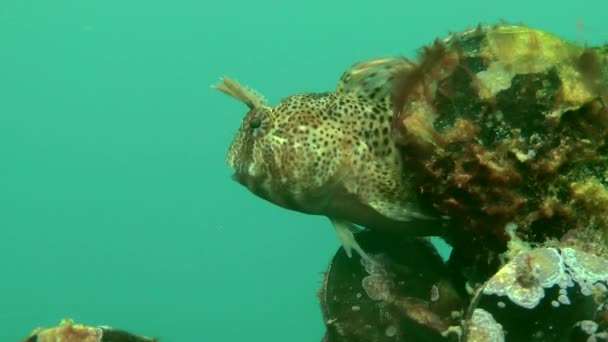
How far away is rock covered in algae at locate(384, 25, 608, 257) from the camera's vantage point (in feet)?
12.0

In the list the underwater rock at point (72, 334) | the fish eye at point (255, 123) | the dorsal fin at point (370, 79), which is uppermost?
the dorsal fin at point (370, 79)

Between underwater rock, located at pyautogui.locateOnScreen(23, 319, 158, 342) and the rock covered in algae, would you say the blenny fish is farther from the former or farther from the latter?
underwater rock, located at pyautogui.locateOnScreen(23, 319, 158, 342)

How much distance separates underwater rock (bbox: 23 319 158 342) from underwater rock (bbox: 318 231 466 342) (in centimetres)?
145

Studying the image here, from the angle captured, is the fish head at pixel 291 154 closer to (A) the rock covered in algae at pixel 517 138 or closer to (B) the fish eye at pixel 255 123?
(B) the fish eye at pixel 255 123

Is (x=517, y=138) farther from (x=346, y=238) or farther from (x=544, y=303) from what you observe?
(x=346, y=238)

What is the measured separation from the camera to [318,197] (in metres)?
4.40

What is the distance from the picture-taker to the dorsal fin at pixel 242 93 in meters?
4.82

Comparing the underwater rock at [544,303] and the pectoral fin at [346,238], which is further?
the pectoral fin at [346,238]

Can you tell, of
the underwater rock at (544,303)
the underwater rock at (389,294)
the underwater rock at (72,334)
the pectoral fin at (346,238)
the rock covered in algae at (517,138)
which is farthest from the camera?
the pectoral fin at (346,238)

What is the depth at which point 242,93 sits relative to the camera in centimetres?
486

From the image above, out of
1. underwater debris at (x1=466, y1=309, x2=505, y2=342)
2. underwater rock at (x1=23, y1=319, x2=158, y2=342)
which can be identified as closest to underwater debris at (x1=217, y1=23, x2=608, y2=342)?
underwater debris at (x1=466, y1=309, x2=505, y2=342)

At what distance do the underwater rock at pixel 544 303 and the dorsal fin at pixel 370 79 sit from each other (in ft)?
5.92

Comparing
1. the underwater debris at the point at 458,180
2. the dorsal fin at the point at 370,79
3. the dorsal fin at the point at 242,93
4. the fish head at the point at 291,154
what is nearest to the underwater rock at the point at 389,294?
the underwater debris at the point at 458,180

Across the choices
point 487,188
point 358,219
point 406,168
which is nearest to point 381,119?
point 406,168
